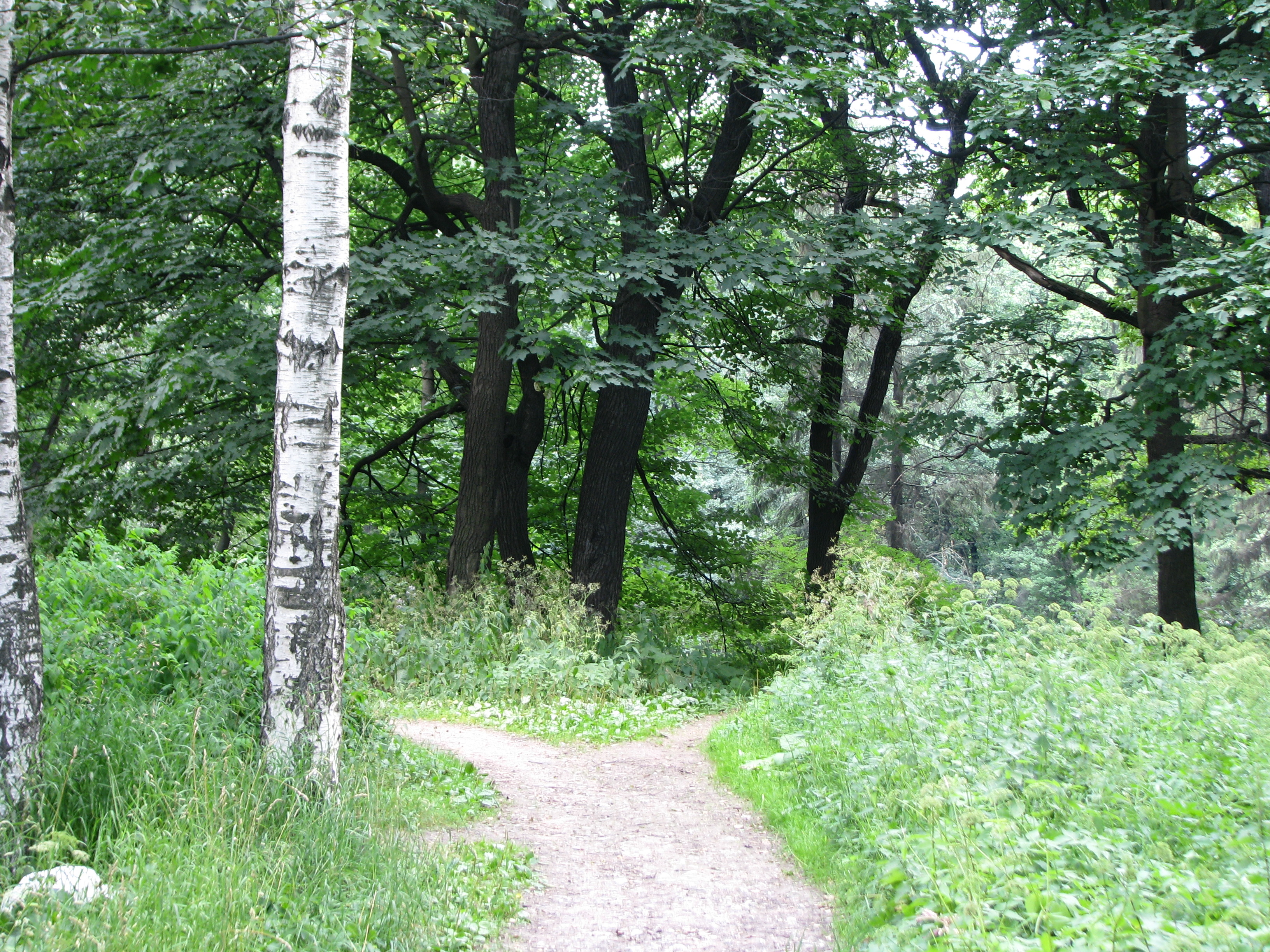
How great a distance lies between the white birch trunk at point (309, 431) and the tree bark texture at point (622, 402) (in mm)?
5886

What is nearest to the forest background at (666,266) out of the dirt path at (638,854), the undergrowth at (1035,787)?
the dirt path at (638,854)

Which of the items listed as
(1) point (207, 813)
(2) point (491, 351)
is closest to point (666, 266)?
(2) point (491, 351)

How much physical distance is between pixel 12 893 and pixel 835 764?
3846 millimetres

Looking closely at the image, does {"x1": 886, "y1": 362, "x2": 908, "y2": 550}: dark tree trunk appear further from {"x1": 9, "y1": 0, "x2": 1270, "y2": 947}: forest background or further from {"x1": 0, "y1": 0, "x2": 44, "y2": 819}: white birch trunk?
{"x1": 0, "y1": 0, "x2": 44, "y2": 819}: white birch trunk

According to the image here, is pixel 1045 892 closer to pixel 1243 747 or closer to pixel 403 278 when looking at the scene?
pixel 1243 747

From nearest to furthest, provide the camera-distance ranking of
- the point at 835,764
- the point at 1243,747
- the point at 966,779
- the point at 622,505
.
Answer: the point at 1243,747 < the point at 966,779 < the point at 835,764 < the point at 622,505

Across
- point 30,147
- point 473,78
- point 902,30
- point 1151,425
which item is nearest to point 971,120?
point 902,30

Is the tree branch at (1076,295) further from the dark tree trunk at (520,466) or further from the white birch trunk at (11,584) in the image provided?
the white birch trunk at (11,584)

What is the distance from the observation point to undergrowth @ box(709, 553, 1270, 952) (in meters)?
2.83

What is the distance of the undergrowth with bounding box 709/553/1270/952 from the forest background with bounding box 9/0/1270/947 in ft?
5.60

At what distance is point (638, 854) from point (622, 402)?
653 centimetres

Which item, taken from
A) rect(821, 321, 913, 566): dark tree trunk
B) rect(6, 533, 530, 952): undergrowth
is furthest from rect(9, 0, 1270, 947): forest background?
rect(6, 533, 530, 952): undergrowth

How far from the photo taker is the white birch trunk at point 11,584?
3469 mm

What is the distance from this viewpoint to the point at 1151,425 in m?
9.38
